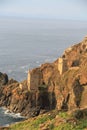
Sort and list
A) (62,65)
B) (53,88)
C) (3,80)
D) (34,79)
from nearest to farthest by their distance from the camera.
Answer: (53,88) → (62,65) → (34,79) → (3,80)

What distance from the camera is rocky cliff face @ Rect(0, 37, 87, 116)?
78.4 metres

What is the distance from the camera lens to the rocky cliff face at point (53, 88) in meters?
78.4

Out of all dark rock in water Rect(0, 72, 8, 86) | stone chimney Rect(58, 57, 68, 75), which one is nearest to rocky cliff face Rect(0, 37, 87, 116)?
stone chimney Rect(58, 57, 68, 75)

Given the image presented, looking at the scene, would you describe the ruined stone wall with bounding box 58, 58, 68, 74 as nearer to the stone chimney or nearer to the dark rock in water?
the stone chimney

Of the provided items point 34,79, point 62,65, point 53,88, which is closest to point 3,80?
point 34,79

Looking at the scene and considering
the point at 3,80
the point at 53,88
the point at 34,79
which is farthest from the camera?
the point at 3,80

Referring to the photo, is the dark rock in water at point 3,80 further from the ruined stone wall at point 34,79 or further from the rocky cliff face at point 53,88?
the ruined stone wall at point 34,79

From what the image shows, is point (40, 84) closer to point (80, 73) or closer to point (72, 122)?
point (80, 73)

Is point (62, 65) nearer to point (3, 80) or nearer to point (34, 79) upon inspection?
point (34, 79)

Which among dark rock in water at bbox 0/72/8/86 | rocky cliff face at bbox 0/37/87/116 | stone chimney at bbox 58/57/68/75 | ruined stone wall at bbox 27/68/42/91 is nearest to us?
rocky cliff face at bbox 0/37/87/116

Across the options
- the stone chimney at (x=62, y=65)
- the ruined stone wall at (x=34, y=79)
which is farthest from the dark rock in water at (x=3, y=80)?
the stone chimney at (x=62, y=65)

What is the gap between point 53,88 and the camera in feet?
280

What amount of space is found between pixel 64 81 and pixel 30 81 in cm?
886

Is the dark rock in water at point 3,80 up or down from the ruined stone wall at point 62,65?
down
